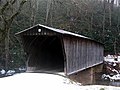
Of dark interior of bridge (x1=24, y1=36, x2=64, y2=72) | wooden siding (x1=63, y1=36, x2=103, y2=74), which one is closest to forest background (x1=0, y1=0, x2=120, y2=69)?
dark interior of bridge (x1=24, y1=36, x2=64, y2=72)

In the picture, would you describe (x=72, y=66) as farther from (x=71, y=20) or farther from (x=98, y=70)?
(x=71, y=20)

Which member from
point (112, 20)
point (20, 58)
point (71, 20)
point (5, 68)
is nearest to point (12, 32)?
point (20, 58)

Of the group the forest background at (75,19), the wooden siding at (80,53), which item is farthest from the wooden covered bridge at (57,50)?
the forest background at (75,19)

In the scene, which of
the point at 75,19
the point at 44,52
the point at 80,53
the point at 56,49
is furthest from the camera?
the point at 75,19

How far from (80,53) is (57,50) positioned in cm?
263

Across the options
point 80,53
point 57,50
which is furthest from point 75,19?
point 80,53

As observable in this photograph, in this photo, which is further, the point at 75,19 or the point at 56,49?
the point at 75,19

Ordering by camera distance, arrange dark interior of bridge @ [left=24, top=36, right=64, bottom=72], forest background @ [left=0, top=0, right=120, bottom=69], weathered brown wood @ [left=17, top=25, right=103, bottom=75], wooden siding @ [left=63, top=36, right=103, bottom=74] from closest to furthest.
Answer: weathered brown wood @ [left=17, top=25, right=103, bottom=75]
wooden siding @ [left=63, top=36, right=103, bottom=74]
dark interior of bridge @ [left=24, top=36, right=64, bottom=72]
forest background @ [left=0, top=0, right=120, bottom=69]

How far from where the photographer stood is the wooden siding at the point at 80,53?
1545cm

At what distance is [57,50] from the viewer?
20234mm

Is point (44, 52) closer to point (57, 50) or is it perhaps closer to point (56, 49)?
point (56, 49)

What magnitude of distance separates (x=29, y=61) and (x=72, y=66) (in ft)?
8.88

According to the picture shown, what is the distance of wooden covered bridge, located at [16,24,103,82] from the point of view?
48.6 ft

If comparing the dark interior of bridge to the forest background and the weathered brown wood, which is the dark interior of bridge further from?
the forest background
